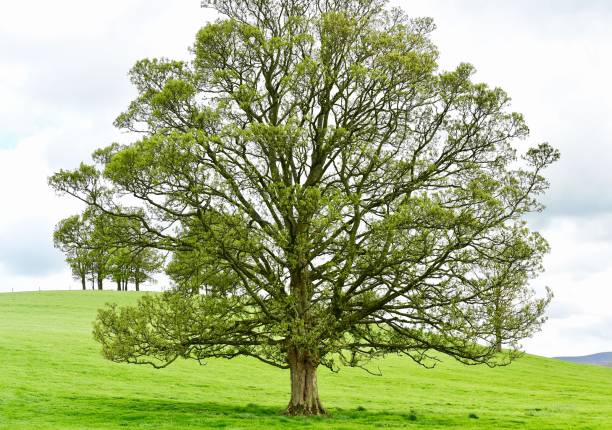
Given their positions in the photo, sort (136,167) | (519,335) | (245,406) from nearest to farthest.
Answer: (136,167)
(519,335)
(245,406)

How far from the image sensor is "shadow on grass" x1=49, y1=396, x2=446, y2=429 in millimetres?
23109

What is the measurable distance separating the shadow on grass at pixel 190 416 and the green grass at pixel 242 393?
0.15 feet

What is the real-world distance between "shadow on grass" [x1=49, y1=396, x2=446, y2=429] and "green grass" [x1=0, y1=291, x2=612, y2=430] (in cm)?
4

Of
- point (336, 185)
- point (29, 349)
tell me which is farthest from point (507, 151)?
point (29, 349)

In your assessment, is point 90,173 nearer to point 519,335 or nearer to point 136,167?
point 136,167

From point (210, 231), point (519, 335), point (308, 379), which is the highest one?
point (210, 231)

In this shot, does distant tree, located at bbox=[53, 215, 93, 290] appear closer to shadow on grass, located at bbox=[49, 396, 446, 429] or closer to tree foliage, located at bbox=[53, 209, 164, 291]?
tree foliage, located at bbox=[53, 209, 164, 291]

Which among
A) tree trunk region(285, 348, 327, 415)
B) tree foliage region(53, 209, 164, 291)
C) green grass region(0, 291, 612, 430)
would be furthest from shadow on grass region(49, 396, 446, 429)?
tree foliage region(53, 209, 164, 291)

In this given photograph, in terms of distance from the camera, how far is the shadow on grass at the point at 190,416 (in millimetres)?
23109

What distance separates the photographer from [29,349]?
43.1 meters

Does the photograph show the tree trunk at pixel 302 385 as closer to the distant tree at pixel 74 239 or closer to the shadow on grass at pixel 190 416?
the shadow on grass at pixel 190 416

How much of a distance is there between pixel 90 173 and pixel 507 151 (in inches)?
642

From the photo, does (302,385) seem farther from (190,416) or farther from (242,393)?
(242,393)

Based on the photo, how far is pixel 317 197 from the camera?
857 inches
